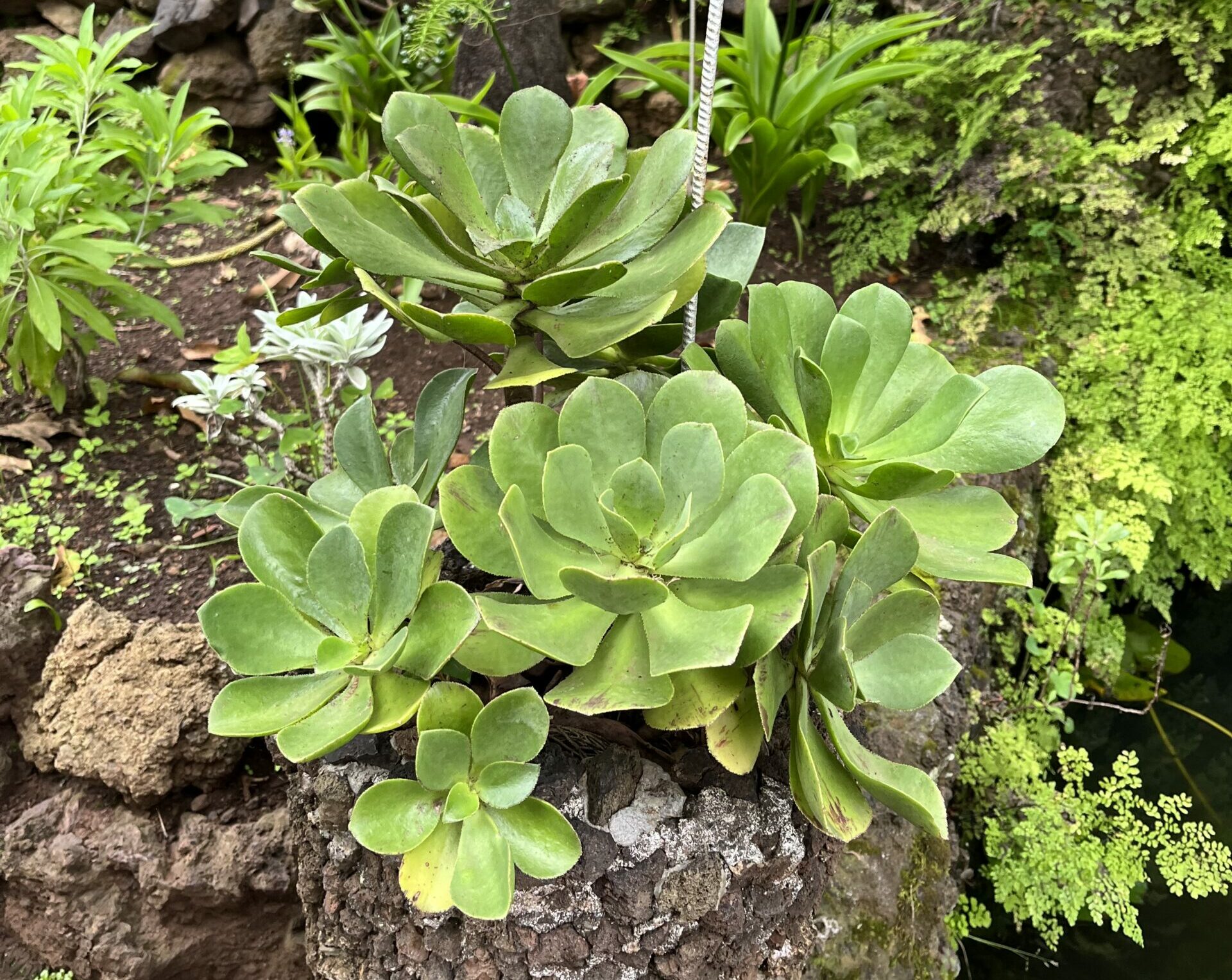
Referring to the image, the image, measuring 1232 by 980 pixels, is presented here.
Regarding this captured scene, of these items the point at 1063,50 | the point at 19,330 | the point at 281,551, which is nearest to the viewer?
the point at 281,551

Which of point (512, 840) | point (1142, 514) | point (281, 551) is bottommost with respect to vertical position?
point (1142, 514)

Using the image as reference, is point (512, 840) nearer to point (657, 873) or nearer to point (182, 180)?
point (657, 873)

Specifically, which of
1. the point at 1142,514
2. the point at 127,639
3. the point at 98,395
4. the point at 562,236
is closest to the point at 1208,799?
the point at 1142,514

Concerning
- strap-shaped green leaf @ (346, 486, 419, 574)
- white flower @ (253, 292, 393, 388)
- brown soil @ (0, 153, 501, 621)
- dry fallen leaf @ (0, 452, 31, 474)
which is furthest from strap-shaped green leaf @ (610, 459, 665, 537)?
dry fallen leaf @ (0, 452, 31, 474)

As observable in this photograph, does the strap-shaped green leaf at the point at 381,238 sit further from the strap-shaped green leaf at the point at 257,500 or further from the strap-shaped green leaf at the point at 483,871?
the strap-shaped green leaf at the point at 483,871

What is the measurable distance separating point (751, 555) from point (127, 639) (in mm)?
1388

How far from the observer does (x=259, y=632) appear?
0.83 metres

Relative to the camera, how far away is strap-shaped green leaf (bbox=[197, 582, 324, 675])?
0.80 meters

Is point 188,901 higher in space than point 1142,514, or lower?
lower

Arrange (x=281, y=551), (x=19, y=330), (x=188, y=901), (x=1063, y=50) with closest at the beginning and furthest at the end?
(x=281, y=551)
(x=188, y=901)
(x=19, y=330)
(x=1063, y=50)

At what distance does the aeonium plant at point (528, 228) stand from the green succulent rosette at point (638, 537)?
0.08 metres

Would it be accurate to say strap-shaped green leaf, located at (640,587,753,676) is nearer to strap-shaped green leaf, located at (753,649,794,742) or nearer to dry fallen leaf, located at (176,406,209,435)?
strap-shaped green leaf, located at (753,649,794,742)

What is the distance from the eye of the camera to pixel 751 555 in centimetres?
73

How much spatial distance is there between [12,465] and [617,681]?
190cm
